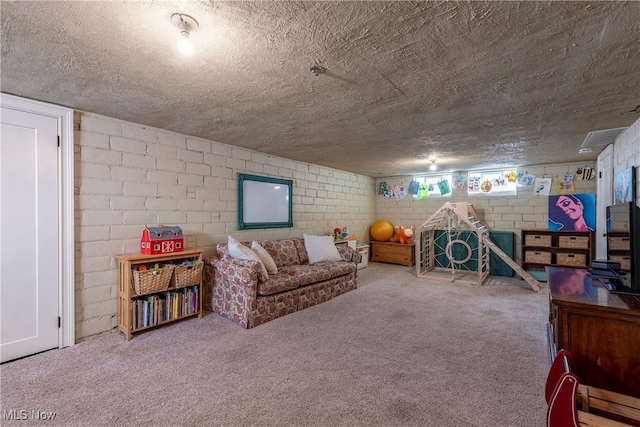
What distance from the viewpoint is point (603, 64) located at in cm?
177

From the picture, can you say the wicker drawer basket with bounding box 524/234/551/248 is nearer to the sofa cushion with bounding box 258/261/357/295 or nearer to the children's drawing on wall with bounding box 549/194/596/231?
the children's drawing on wall with bounding box 549/194/596/231

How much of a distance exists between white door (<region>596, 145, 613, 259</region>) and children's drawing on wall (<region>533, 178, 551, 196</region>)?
0.98 metres

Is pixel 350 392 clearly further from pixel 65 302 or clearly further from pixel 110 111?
pixel 110 111

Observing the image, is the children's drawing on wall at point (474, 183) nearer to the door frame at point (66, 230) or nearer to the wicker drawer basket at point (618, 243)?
the wicker drawer basket at point (618, 243)

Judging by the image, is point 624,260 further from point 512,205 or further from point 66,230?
point 66,230

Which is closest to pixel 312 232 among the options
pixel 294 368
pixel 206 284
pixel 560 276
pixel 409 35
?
pixel 206 284

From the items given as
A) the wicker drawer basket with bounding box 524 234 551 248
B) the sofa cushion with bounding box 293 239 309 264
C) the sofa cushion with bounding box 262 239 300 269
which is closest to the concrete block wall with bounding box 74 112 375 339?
the sofa cushion with bounding box 262 239 300 269

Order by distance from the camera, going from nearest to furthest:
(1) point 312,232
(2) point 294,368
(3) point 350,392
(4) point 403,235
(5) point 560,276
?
(3) point 350,392, (2) point 294,368, (5) point 560,276, (1) point 312,232, (4) point 403,235

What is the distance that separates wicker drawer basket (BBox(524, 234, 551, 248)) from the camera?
511 cm

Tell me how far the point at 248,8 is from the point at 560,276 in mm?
2940

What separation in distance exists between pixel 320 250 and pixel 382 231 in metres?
2.70

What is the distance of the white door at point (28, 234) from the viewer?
7.77ft

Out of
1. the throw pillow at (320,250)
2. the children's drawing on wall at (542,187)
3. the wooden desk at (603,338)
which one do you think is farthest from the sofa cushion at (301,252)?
the children's drawing on wall at (542,187)

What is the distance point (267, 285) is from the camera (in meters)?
3.22
